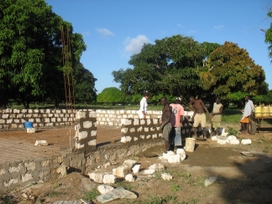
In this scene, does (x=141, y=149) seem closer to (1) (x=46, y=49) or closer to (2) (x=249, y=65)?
(1) (x=46, y=49)

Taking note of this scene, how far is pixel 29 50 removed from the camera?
1548 centimetres

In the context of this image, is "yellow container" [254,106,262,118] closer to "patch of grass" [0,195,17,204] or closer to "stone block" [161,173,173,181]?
"stone block" [161,173,173,181]

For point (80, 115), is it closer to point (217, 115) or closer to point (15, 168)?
point (15, 168)

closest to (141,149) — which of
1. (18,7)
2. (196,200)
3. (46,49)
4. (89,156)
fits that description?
(89,156)

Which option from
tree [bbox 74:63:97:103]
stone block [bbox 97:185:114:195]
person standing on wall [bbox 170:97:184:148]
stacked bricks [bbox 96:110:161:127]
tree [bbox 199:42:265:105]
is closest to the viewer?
stone block [bbox 97:185:114:195]

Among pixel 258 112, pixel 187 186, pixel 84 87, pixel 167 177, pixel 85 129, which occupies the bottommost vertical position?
pixel 187 186

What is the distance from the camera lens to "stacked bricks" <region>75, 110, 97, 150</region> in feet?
21.5

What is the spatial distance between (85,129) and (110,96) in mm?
76396

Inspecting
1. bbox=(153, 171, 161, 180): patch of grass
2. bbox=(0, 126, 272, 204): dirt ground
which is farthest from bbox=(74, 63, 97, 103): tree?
bbox=(153, 171, 161, 180): patch of grass

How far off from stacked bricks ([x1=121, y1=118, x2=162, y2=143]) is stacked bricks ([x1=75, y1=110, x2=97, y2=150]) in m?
1.31

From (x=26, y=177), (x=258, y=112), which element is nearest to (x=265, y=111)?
(x=258, y=112)

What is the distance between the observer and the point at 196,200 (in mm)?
4793

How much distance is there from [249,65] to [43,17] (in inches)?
639

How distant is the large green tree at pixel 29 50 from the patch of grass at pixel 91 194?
11.0 meters
